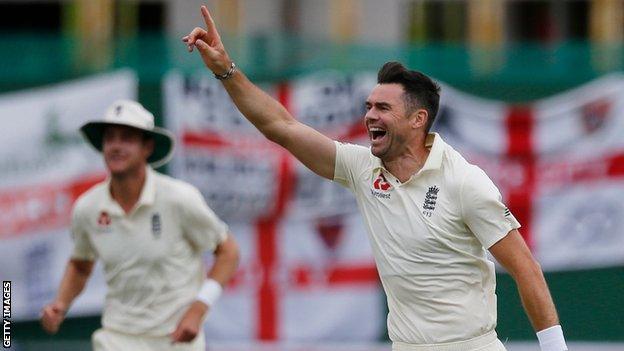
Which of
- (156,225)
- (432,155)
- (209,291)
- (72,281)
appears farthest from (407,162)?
(72,281)

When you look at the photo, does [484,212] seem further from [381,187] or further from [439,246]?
[381,187]

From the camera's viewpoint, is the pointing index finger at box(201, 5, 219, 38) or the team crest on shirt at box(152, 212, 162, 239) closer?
the pointing index finger at box(201, 5, 219, 38)

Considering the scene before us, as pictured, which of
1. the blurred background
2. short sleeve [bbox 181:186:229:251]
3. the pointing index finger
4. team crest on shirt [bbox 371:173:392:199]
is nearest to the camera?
the pointing index finger

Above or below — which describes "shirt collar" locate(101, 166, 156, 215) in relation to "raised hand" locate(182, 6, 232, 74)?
below

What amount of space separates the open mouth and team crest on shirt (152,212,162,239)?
2152 mm

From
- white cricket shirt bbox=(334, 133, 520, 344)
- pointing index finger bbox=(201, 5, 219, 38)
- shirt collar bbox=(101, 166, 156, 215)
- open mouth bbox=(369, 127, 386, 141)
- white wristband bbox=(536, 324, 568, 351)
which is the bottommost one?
shirt collar bbox=(101, 166, 156, 215)

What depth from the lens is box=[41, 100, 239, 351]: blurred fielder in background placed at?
7.86m

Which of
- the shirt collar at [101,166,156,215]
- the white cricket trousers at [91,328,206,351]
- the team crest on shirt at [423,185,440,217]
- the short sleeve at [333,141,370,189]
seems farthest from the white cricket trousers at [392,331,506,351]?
the shirt collar at [101,166,156,215]

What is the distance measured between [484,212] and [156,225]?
258 centimetres

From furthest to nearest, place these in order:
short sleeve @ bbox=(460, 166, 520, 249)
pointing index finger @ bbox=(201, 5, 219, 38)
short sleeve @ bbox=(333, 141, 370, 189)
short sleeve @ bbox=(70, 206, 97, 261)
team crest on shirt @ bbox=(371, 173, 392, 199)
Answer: short sleeve @ bbox=(70, 206, 97, 261)
short sleeve @ bbox=(333, 141, 370, 189)
team crest on shirt @ bbox=(371, 173, 392, 199)
pointing index finger @ bbox=(201, 5, 219, 38)
short sleeve @ bbox=(460, 166, 520, 249)

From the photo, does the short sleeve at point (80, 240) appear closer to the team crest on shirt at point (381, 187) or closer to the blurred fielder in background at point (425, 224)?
the blurred fielder in background at point (425, 224)

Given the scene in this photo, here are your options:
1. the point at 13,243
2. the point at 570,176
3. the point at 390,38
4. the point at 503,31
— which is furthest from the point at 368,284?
the point at 503,31

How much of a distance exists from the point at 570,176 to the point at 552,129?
1.34ft

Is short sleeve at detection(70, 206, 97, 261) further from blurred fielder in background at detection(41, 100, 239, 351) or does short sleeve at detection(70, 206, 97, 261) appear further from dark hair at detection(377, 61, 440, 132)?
dark hair at detection(377, 61, 440, 132)
